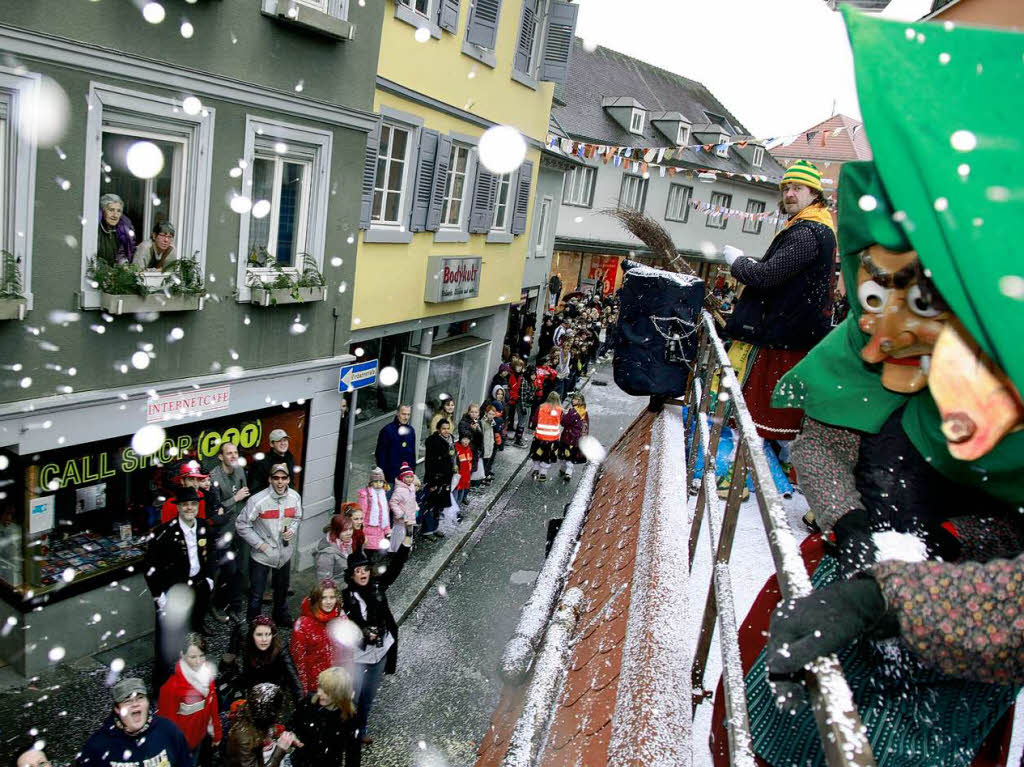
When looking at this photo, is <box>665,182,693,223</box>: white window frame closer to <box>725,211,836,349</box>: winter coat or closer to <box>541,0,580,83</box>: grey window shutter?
<box>541,0,580,83</box>: grey window shutter

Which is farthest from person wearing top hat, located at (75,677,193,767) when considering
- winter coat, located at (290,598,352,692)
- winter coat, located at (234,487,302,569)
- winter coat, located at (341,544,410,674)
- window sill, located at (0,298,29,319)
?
window sill, located at (0,298,29,319)

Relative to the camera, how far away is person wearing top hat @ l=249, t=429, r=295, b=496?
8.39m

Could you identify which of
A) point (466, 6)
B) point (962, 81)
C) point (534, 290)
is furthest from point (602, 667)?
point (534, 290)

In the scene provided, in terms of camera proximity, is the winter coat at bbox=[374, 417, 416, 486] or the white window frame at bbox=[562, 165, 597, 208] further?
the white window frame at bbox=[562, 165, 597, 208]

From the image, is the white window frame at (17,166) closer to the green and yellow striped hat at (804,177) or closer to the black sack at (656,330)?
the black sack at (656,330)

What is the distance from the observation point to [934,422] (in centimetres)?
171

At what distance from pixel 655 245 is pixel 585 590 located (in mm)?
3034

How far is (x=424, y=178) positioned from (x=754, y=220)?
28.2 m

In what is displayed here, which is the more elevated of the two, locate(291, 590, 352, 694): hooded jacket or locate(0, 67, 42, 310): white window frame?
locate(0, 67, 42, 310): white window frame

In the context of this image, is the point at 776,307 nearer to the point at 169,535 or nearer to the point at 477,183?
the point at 169,535

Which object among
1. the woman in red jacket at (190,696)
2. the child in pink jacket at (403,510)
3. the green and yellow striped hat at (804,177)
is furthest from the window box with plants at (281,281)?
the green and yellow striped hat at (804,177)

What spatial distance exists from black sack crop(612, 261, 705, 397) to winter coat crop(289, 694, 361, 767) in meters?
3.06

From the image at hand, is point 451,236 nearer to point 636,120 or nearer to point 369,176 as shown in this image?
point 369,176

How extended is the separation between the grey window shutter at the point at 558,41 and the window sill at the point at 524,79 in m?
0.43
